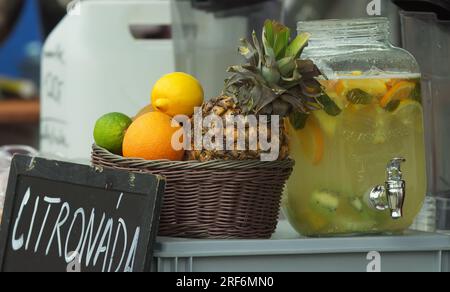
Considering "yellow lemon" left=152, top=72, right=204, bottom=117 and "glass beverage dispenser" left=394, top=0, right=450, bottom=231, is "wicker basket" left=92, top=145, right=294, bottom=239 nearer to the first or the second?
"yellow lemon" left=152, top=72, right=204, bottom=117

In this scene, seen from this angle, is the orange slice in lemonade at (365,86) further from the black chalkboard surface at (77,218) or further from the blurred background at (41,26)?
the blurred background at (41,26)

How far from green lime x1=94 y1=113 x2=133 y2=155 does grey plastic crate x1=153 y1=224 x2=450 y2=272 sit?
207mm

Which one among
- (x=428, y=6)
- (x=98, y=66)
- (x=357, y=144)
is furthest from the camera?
(x=98, y=66)

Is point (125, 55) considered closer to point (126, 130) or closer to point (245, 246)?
point (126, 130)

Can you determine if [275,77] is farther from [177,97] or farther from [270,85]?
[177,97]

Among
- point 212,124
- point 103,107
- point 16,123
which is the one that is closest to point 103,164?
point 212,124

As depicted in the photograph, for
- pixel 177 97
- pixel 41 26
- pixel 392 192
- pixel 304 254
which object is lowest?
pixel 304 254

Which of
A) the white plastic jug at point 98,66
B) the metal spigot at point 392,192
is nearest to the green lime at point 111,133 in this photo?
the metal spigot at point 392,192

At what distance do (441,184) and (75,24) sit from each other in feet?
4.99

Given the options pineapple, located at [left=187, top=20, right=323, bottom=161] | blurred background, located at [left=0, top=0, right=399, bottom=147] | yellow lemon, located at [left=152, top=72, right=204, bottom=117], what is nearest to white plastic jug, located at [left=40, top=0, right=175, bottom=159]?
blurred background, located at [left=0, top=0, right=399, bottom=147]

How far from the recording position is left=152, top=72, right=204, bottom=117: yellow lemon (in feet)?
5.47

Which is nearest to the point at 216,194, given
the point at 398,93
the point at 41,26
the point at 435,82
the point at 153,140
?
the point at 153,140

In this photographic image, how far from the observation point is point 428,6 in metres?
1.98

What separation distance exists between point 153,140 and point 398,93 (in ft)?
1.40
